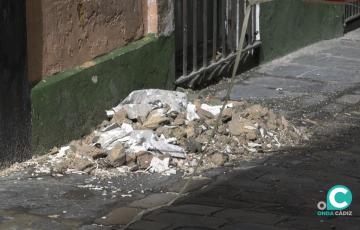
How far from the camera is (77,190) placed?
5.63 metres

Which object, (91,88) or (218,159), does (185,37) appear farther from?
(218,159)

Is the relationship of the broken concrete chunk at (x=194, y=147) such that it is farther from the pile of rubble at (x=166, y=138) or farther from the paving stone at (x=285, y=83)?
the paving stone at (x=285, y=83)

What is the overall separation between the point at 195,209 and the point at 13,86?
164 cm

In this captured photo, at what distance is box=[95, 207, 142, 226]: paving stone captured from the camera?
5051 millimetres

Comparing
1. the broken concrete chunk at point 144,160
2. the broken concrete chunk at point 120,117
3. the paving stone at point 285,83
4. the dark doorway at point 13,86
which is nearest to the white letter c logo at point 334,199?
the broken concrete chunk at point 144,160

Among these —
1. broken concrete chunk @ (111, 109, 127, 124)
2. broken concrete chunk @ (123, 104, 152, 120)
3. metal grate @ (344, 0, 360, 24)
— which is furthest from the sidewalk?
metal grate @ (344, 0, 360, 24)

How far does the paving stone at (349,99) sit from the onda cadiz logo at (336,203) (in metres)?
2.71

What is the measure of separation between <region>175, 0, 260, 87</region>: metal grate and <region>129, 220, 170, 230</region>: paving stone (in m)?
3.17

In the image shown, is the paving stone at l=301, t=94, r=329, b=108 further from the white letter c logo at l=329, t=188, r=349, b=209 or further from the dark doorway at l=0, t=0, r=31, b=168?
the dark doorway at l=0, t=0, r=31, b=168

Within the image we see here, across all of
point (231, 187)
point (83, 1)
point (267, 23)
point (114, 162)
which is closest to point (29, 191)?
point (114, 162)

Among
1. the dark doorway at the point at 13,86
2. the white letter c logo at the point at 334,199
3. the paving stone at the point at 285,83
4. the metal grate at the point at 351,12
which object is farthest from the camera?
the metal grate at the point at 351,12

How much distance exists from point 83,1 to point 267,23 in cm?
360

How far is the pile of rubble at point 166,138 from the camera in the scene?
19.9 feet

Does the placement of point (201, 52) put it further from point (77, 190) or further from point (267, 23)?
point (77, 190)
